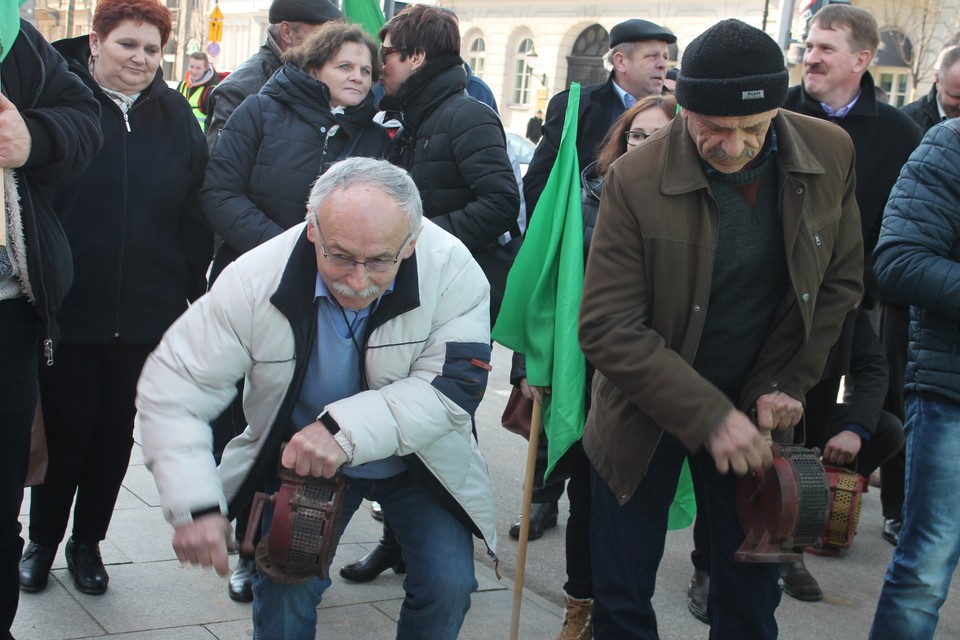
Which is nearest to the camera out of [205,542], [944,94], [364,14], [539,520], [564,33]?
[205,542]

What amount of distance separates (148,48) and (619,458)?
236cm

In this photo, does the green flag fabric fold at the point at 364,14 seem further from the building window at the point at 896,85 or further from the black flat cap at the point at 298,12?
the building window at the point at 896,85

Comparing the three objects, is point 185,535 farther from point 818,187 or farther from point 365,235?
point 818,187

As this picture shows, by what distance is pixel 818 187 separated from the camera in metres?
3.06

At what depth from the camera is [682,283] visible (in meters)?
3.01

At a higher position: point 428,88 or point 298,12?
point 298,12

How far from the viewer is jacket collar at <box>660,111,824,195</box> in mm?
2984

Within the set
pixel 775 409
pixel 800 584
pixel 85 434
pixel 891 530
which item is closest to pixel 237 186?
pixel 85 434

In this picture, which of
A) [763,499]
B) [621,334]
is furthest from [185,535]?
[763,499]

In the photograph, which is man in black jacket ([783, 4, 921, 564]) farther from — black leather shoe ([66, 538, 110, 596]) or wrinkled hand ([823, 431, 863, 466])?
black leather shoe ([66, 538, 110, 596])

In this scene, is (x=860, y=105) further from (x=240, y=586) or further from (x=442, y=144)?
(x=240, y=586)

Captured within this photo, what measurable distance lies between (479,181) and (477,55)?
3704cm

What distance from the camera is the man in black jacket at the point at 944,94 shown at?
17.6ft

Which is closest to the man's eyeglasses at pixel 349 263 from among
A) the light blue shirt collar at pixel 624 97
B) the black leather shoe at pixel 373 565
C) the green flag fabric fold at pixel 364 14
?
the black leather shoe at pixel 373 565
